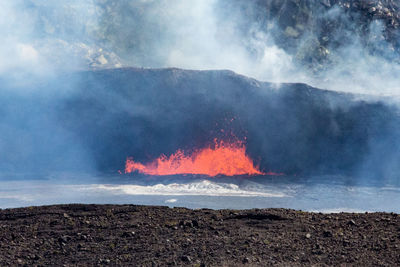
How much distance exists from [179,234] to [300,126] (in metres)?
28.2

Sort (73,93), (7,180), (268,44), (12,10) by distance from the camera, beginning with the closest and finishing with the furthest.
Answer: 1. (7,180)
2. (73,93)
3. (12,10)
4. (268,44)

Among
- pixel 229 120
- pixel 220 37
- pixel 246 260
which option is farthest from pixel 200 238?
pixel 220 37

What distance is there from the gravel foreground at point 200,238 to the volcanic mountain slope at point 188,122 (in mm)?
23598

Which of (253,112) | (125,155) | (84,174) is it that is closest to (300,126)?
(253,112)

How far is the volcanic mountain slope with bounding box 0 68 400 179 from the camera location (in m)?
34.8

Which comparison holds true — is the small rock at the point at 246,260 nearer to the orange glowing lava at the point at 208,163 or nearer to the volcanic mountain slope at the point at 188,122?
the orange glowing lava at the point at 208,163

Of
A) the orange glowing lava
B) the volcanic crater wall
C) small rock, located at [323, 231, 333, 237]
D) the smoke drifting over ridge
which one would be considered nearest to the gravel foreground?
small rock, located at [323, 231, 333, 237]

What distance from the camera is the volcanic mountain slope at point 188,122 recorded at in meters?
34.8

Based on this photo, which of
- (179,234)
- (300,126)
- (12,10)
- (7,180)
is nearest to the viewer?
(179,234)

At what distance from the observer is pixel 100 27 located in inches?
2322

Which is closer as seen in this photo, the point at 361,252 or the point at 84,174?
the point at 361,252

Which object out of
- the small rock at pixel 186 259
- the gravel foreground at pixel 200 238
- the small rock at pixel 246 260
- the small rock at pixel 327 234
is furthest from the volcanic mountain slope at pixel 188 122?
the small rock at pixel 186 259

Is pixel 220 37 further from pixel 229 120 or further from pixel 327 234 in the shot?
pixel 327 234

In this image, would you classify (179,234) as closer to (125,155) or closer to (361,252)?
(361,252)
